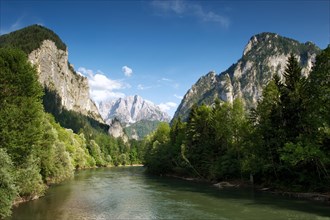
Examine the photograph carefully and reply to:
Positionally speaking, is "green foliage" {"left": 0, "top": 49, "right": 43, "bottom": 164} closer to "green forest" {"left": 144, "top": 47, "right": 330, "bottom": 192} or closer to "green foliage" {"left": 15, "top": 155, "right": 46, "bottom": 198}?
"green foliage" {"left": 15, "top": 155, "right": 46, "bottom": 198}

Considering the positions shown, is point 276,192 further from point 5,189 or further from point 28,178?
point 5,189

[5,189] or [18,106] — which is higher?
[18,106]

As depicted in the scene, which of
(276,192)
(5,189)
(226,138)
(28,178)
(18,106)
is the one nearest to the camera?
(5,189)

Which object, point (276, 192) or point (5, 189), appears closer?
point (5, 189)

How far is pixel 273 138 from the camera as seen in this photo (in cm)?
5750

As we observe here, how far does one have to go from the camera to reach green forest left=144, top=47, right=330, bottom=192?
151 feet

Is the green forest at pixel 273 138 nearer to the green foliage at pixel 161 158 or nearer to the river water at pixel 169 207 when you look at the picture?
the river water at pixel 169 207

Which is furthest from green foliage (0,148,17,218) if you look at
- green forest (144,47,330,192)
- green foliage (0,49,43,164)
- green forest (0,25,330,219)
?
green forest (144,47,330,192)

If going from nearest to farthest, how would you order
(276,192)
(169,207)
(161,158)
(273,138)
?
1. (169,207)
2. (276,192)
3. (273,138)
4. (161,158)

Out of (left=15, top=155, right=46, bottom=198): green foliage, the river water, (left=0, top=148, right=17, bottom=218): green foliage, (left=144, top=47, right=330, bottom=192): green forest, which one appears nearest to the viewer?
(left=0, top=148, right=17, bottom=218): green foliage

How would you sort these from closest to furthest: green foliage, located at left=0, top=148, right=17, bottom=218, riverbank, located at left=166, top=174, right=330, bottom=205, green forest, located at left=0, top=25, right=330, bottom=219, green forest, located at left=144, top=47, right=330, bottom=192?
green foliage, located at left=0, top=148, right=17, bottom=218 → green forest, located at left=0, top=25, right=330, bottom=219 → green forest, located at left=144, top=47, right=330, bottom=192 → riverbank, located at left=166, top=174, right=330, bottom=205

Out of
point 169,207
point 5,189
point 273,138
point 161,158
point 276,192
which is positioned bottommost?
point 169,207

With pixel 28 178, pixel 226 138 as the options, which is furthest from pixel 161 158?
pixel 28 178

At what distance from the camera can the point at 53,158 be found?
191 feet
